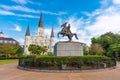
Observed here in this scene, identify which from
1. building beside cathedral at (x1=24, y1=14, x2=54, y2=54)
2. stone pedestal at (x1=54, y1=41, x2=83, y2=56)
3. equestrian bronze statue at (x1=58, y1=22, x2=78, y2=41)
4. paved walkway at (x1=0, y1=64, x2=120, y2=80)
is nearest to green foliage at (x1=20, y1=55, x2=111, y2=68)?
paved walkway at (x1=0, y1=64, x2=120, y2=80)

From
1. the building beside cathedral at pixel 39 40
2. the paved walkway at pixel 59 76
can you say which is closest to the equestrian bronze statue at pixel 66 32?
the paved walkway at pixel 59 76

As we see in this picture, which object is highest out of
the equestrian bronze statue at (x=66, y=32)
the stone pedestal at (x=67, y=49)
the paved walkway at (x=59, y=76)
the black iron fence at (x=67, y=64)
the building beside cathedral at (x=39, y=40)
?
the building beside cathedral at (x=39, y=40)

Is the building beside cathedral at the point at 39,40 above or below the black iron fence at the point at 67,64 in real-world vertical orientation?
above

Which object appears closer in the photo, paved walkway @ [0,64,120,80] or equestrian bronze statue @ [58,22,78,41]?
paved walkway @ [0,64,120,80]

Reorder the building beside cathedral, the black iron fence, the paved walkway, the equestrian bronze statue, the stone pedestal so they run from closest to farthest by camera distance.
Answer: the paved walkway, the black iron fence, the stone pedestal, the equestrian bronze statue, the building beside cathedral

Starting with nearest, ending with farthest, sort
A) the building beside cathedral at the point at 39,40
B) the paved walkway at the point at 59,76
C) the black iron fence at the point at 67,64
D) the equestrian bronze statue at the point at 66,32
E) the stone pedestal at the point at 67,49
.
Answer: the paved walkway at the point at 59,76, the black iron fence at the point at 67,64, the stone pedestal at the point at 67,49, the equestrian bronze statue at the point at 66,32, the building beside cathedral at the point at 39,40

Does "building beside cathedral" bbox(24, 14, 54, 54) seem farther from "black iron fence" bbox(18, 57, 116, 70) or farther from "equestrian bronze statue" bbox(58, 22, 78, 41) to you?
"black iron fence" bbox(18, 57, 116, 70)

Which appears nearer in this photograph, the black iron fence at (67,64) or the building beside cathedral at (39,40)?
the black iron fence at (67,64)

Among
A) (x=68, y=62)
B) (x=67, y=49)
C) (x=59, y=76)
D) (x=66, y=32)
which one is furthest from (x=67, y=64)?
(x=66, y=32)

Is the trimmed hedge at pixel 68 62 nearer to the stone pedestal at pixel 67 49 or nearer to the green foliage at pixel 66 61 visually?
the green foliage at pixel 66 61

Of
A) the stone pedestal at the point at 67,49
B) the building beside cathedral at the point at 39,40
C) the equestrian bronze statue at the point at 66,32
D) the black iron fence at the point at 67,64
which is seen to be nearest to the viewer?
the black iron fence at the point at 67,64

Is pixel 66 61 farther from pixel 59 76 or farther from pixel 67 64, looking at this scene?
pixel 59 76

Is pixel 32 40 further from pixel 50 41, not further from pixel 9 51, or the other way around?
pixel 9 51

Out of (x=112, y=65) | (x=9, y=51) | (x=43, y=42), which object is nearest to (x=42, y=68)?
(x=112, y=65)
